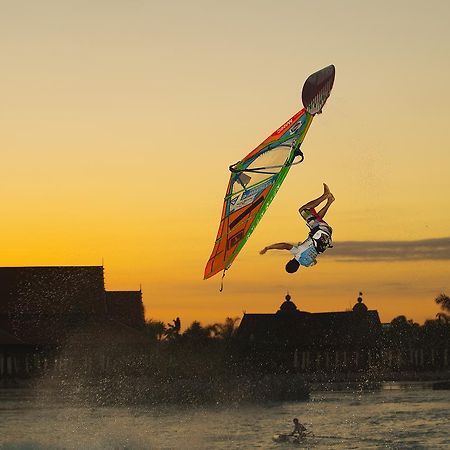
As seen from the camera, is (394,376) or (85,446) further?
(394,376)

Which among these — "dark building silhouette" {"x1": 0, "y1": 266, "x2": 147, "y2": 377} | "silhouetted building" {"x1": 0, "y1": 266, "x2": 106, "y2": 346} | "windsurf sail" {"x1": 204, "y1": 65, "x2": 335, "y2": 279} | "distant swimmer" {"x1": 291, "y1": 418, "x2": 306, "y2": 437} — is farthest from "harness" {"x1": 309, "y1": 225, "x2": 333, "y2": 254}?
"silhouetted building" {"x1": 0, "y1": 266, "x2": 106, "y2": 346}

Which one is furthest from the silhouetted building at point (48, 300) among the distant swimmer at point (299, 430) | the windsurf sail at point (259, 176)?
the windsurf sail at point (259, 176)

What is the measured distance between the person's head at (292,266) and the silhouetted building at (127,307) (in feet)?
266

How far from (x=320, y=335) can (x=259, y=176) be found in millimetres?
101897

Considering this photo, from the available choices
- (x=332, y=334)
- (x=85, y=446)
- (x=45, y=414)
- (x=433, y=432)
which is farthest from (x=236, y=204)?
(x=332, y=334)

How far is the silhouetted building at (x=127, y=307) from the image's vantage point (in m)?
95.3

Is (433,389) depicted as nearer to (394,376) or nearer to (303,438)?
(394,376)

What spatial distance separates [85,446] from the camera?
167 ft

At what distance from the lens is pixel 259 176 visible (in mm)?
14305

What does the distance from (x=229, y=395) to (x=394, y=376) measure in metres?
38.9

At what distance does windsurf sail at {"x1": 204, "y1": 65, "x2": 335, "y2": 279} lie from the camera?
46.3 feet

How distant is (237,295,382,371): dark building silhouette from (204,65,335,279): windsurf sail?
9795cm

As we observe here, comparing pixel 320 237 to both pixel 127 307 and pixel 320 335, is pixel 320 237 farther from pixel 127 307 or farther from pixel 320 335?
pixel 320 335

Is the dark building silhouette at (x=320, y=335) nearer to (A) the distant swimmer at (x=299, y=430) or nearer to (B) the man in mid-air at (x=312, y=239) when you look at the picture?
(A) the distant swimmer at (x=299, y=430)
